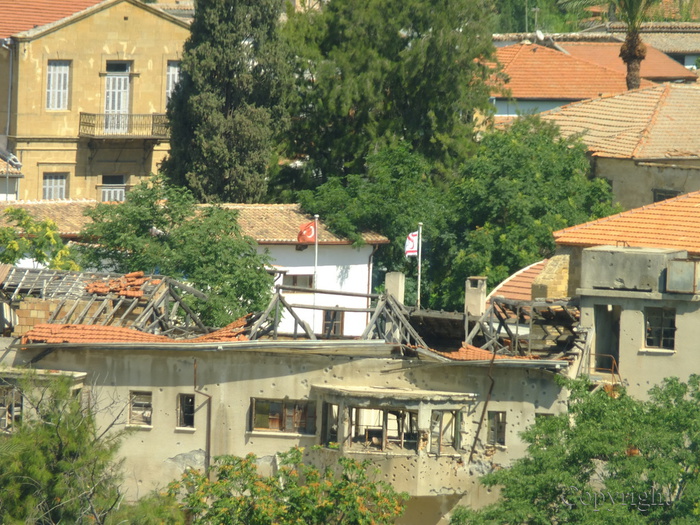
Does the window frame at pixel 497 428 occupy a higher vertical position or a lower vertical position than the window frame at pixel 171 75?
lower

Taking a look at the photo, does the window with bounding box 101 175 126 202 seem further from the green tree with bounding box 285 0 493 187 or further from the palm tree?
the palm tree

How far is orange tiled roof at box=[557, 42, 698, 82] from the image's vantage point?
271 ft

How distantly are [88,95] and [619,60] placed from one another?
33258mm

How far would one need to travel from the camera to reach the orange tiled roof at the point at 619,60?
82.8 metres

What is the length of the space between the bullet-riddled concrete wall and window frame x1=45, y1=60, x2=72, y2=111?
2601 cm

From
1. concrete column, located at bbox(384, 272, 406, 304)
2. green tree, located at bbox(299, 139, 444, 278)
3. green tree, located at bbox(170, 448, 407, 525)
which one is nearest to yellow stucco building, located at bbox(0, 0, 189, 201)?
green tree, located at bbox(299, 139, 444, 278)

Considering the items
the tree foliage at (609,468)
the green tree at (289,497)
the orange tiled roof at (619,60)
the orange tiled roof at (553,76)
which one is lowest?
the green tree at (289,497)

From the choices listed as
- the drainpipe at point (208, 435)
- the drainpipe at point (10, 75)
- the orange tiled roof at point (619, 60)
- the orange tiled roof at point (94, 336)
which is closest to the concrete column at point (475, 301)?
the orange tiled roof at point (94, 336)

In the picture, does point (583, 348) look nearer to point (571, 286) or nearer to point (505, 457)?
point (505, 457)

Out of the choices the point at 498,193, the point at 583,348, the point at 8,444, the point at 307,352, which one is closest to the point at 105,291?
the point at 307,352

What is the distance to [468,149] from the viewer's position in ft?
192

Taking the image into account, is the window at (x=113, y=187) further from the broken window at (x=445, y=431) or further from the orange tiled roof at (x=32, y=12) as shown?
the broken window at (x=445, y=431)

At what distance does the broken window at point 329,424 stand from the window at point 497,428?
332 centimetres

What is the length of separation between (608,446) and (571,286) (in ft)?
45.5
